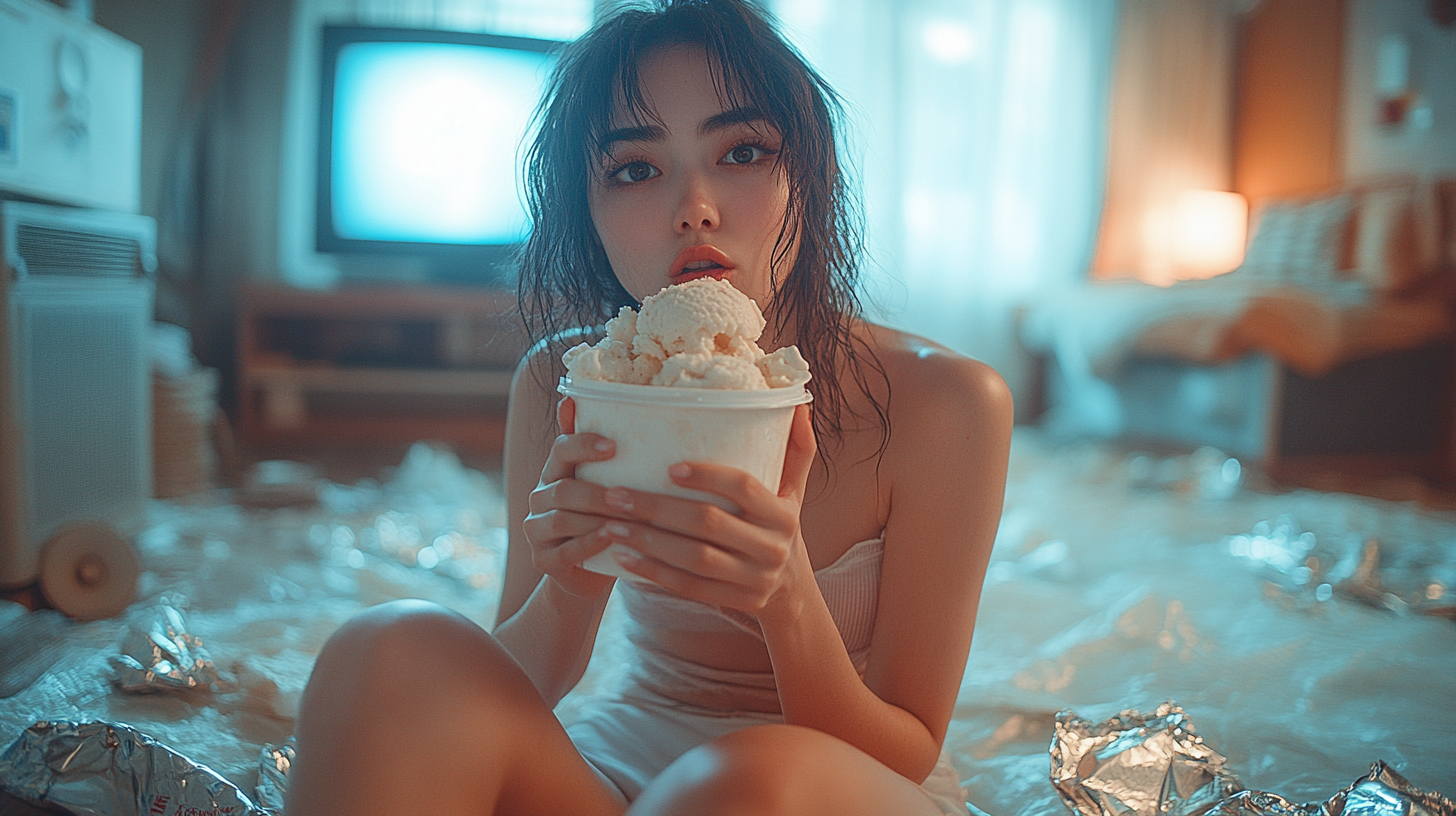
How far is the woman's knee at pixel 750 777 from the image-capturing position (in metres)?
0.56

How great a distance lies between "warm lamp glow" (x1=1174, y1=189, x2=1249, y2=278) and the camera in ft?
14.8

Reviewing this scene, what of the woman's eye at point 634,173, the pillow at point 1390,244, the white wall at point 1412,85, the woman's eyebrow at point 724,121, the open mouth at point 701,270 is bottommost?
the open mouth at point 701,270

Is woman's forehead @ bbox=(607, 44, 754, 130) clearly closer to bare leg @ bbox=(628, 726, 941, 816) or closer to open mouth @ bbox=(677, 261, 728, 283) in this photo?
open mouth @ bbox=(677, 261, 728, 283)

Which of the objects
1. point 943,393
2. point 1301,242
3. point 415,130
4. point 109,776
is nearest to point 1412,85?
point 1301,242

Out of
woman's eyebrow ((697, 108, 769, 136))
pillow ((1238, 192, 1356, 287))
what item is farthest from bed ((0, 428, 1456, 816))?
pillow ((1238, 192, 1356, 287))

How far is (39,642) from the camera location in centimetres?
131

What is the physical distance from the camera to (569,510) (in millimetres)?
560

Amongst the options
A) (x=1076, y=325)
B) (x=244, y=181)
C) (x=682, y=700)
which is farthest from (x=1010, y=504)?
(x=244, y=181)

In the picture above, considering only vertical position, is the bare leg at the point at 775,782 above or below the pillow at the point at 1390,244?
below

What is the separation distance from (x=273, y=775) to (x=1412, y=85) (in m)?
4.58

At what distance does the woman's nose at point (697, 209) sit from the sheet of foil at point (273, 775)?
1.98 feet

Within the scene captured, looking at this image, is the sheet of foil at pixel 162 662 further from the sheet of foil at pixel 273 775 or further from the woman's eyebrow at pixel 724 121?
the woman's eyebrow at pixel 724 121

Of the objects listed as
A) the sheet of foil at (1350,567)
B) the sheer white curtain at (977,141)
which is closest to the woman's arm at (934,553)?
the sheet of foil at (1350,567)

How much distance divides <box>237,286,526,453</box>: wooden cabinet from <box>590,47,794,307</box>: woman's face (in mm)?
2323
